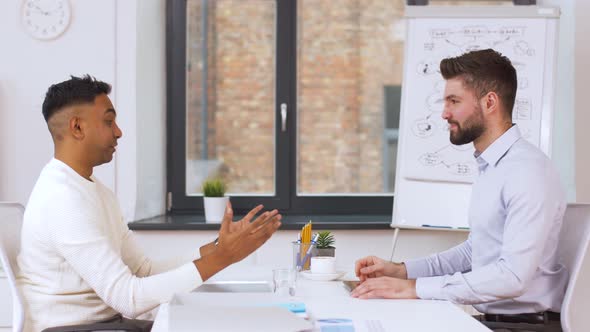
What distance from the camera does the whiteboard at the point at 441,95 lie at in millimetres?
3582

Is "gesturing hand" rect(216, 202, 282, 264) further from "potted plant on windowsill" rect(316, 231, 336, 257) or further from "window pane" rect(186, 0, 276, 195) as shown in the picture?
"window pane" rect(186, 0, 276, 195)

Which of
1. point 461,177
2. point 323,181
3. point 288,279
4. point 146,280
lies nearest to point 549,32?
point 461,177

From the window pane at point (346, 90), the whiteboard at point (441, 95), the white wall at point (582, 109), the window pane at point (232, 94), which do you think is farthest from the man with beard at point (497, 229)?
the window pane at point (232, 94)

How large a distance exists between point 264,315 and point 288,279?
1.77ft

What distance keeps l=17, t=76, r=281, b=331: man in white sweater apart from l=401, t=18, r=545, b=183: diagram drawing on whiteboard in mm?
1725

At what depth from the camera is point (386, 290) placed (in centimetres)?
196

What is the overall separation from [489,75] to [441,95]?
1.40m

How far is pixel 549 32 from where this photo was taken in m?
3.61

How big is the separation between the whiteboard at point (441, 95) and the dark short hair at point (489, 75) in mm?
1349

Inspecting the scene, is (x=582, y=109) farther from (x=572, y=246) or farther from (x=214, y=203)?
(x=214, y=203)

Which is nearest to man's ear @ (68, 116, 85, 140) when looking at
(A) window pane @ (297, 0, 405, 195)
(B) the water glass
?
(B) the water glass

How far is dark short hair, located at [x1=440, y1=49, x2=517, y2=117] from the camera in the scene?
2.23 metres

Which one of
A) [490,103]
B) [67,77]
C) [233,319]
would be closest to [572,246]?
[490,103]

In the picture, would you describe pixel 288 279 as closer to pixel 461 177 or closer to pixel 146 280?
pixel 146 280
